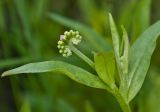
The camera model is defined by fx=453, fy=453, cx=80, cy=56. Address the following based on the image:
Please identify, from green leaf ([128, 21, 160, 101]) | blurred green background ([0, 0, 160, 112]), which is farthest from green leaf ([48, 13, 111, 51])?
green leaf ([128, 21, 160, 101])

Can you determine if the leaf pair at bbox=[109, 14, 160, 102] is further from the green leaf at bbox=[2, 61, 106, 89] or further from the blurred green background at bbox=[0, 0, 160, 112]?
the blurred green background at bbox=[0, 0, 160, 112]

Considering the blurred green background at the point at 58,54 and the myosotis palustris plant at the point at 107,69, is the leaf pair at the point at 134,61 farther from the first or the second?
the blurred green background at the point at 58,54

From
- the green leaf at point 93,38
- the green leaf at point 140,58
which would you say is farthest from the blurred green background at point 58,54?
the green leaf at point 140,58

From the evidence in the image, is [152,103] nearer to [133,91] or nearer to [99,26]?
[99,26]

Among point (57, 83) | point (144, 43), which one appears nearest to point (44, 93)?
point (57, 83)

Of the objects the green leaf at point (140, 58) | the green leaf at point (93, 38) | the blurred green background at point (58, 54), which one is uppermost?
the green leaf at point (140, 58)

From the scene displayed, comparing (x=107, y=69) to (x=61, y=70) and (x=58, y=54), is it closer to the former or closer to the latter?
→ (x=61, y=70)
